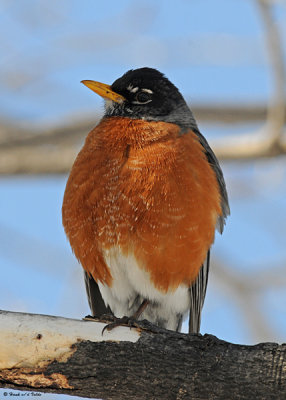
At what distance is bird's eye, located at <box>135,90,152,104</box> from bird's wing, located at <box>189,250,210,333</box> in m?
1.68

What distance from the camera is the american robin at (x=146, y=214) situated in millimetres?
4977

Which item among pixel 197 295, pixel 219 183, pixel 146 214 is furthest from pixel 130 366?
pixel 219 183

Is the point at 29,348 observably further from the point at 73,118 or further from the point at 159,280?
the point at 73,118

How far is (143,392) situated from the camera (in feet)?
12.2

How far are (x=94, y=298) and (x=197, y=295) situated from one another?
1.05 m

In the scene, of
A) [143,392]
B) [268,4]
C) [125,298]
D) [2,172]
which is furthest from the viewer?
[2,172]

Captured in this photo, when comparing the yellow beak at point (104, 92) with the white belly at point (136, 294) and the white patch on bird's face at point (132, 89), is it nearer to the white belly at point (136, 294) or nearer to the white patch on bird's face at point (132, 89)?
the white patch on bird's face at point (132, 89)

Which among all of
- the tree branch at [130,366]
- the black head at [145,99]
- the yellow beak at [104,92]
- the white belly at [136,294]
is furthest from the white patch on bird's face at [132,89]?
the tree branch at [130,366]

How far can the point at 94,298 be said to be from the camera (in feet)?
19.3

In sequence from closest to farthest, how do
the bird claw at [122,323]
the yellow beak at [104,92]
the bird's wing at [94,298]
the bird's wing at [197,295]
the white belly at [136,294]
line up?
the bird claw at [122,323] → the white belly at [136,294] → the bird's wing at [197,295] → the bird's wing at [94,298] → the yellow beak at [104,92]

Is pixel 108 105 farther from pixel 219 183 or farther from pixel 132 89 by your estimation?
pixel 219 183

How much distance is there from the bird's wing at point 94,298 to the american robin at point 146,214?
5 centimetres

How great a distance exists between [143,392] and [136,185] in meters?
1.86

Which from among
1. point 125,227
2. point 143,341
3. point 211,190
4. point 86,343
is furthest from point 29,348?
point 211,190
